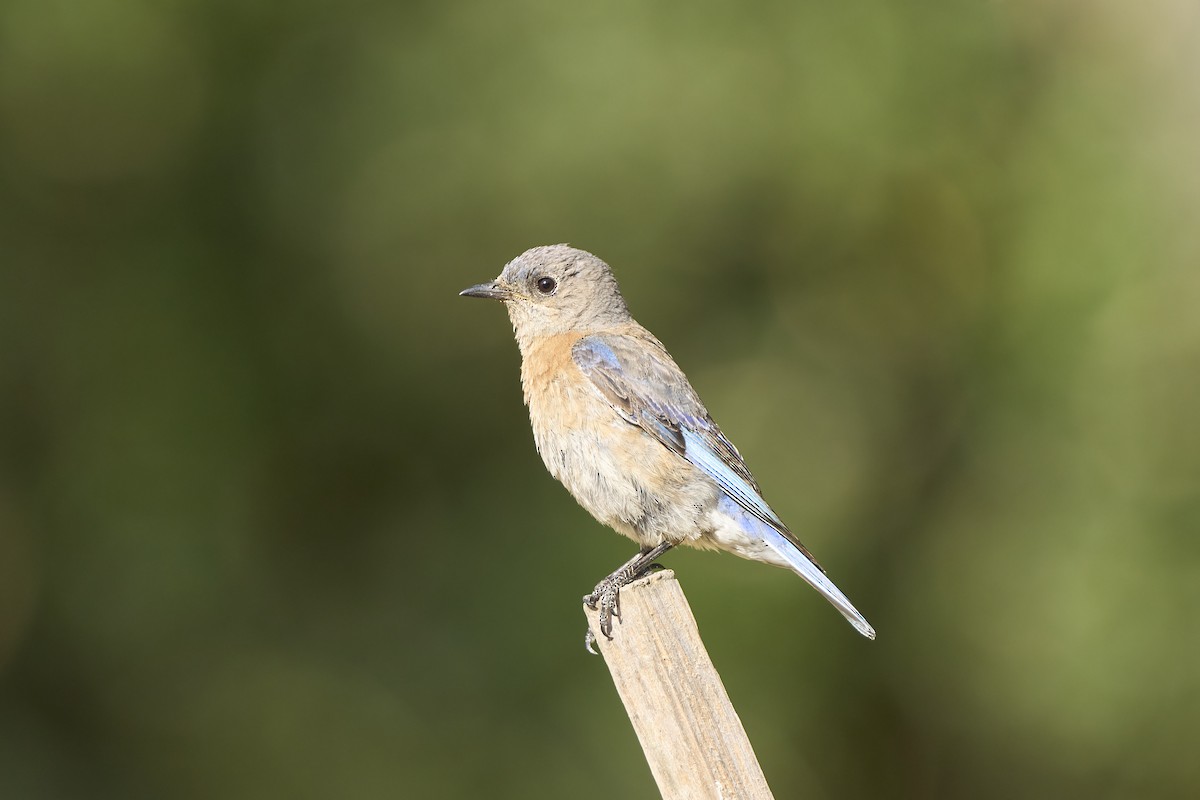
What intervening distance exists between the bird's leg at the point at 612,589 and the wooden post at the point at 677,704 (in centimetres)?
16

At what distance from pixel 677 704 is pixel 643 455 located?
1.42m

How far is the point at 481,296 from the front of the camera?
4172 mm

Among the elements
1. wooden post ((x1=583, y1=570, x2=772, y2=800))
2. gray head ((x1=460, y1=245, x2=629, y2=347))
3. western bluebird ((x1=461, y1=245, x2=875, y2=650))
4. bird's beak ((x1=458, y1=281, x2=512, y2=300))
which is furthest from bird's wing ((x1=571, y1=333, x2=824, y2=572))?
wooden post ((x1=583, y1=570, x2=772, y2=800))

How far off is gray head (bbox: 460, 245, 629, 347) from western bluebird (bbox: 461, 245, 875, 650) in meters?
0.18

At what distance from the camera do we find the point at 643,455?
12.0ft

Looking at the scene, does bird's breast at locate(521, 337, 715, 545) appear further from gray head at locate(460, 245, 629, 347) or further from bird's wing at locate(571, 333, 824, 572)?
gray head at locate(460, 245, 629, 347)

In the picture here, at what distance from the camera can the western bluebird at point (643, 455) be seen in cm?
363

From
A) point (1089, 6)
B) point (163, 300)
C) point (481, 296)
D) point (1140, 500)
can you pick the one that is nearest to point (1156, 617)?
point (1140, 500)

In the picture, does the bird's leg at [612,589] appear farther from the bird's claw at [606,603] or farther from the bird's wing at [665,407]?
the bird's wing at [665,407]

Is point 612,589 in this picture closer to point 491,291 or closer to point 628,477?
point 628,477

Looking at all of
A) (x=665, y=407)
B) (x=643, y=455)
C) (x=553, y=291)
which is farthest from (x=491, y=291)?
(x=643, y=455)

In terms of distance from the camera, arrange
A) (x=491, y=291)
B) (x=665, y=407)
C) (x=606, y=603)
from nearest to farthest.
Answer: (x=606, y=603) < (x=665, y=407) < (x=491, y=291)

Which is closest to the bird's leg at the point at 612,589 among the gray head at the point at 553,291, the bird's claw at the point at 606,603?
the bird's claw at the point at 606,603

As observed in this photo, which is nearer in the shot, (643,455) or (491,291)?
(643,455)
